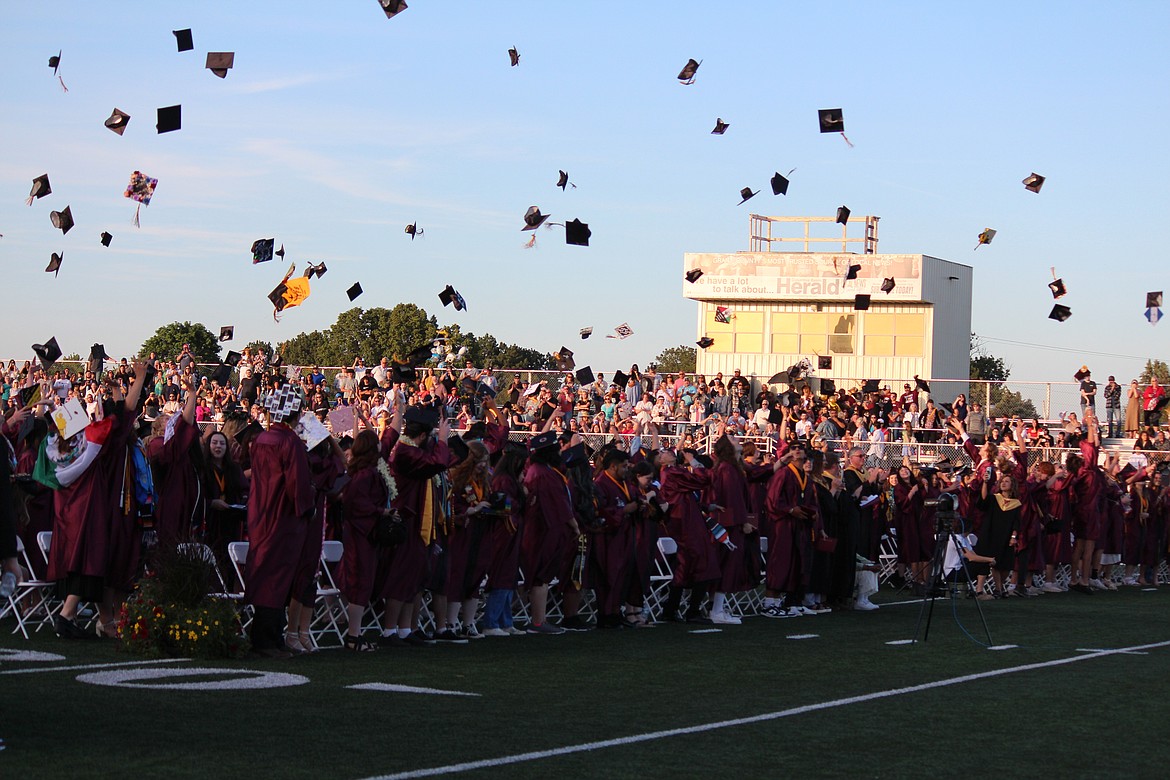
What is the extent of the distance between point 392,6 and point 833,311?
27.2 meters

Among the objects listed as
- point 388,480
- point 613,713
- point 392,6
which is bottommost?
point 613,713

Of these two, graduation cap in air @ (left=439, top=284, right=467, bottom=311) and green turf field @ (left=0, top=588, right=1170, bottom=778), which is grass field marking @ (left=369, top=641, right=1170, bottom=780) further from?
graduation cap in air @ (left=439, top=284, right=467, bottom=311)

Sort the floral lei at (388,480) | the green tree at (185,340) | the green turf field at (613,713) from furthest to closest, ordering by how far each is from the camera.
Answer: the green tree at (185,340) < the floral lei at (388,480) < the green turf field at (613,713)

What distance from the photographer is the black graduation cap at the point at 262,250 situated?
A: 27.3 meters

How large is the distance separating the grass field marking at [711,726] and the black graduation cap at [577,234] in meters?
11.1

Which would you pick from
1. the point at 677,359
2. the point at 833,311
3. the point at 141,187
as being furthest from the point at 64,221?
the point at 677,359

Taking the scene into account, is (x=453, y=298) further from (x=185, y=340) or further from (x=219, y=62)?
(x=185, y=340)

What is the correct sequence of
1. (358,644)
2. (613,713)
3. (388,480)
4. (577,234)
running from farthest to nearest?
1. (577,234)
2. (388,480)
3. (358,644)
4. (613,713)

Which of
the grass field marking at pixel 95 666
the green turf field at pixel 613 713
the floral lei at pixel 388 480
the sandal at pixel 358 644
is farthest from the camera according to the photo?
the floral lei at pixel 388 480

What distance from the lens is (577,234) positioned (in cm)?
2186

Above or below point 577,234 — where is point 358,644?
below

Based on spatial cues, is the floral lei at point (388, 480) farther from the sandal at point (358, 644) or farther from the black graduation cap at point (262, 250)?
the black graduation cap at point (262, 250)

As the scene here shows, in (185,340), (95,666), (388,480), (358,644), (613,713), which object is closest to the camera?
(613,713)

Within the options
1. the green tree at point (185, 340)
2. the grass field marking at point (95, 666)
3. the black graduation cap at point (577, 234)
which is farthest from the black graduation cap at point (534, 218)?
the green tree at point (185, 340)
